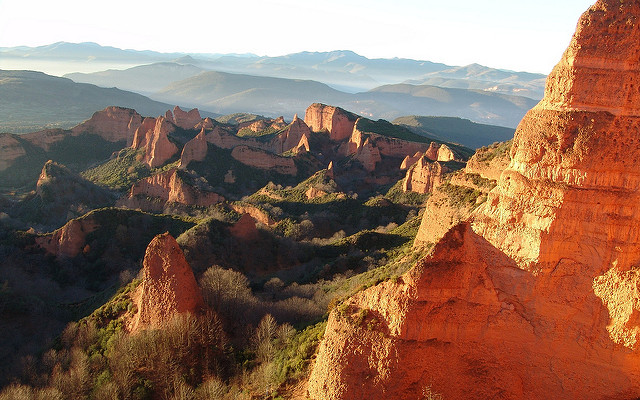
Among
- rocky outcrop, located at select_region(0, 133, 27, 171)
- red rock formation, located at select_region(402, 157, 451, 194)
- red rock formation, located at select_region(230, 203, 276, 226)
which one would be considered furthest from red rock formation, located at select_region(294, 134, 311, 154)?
rocky outcrop, located at select_region(0, 133, 27, 171)

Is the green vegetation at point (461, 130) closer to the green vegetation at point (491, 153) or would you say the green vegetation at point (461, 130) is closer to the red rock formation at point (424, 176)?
the red rock formation at point (424, 176)

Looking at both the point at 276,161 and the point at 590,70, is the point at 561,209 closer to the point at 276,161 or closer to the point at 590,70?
the point at 590,70

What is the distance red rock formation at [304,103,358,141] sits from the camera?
77.9m

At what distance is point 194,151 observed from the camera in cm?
6222

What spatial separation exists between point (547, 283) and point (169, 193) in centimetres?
4492

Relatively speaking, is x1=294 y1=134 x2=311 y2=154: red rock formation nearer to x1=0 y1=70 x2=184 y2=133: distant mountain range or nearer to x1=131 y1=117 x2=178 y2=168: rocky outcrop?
x1=131 y1=117 x2=178 y2=168: rocky outcrop

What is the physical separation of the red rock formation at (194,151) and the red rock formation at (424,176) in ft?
82.8

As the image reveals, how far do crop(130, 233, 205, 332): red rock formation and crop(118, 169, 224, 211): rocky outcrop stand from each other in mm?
29647

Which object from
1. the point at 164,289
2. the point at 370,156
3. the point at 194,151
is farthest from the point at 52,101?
the point at 164,289

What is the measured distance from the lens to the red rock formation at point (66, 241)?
36.1 m

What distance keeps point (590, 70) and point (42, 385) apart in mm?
Result: 22006

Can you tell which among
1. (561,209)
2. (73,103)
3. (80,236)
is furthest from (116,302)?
(73,103)

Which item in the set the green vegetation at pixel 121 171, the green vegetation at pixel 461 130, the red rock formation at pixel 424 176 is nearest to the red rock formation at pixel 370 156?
the red rock formation at pixel 424 176

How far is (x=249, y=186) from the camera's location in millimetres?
62531
